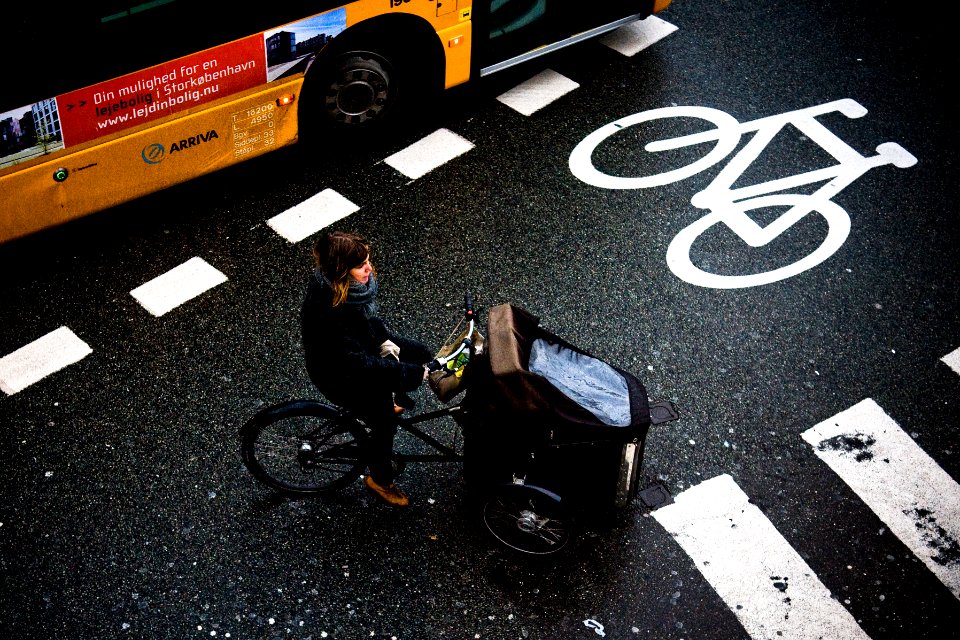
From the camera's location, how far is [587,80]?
860 centimetres

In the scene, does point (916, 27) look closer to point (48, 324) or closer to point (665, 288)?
point (665, 288)

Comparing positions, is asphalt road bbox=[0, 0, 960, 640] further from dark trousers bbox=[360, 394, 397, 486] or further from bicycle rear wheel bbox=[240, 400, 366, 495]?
dark trousers bbox=[360, 394, 397, 486]

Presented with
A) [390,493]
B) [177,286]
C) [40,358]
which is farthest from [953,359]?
[40,358]

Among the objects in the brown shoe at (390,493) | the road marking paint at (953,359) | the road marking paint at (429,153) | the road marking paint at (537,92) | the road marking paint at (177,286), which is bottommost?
the brown shoe at (390,493)

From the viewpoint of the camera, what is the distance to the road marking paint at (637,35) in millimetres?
9039

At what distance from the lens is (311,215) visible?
23.7ft

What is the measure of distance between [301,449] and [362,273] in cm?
121

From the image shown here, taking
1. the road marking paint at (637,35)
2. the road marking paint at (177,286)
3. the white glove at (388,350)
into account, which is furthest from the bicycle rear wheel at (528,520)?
the road marking paint at (637,35)

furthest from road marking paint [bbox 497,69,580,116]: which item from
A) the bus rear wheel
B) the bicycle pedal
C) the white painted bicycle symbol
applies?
the bicycle pedal

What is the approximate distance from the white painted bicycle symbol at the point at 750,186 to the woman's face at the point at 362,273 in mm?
3122

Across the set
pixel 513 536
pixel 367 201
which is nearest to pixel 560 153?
pixel 367 201

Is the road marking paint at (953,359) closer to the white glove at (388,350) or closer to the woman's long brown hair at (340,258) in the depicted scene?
the white glove at (388,350)

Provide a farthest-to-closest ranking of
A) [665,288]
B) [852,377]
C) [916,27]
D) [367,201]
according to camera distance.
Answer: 1. [916,27]
2. [367,201]
3. [665,288]
4. [852,377]

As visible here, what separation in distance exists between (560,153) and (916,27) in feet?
14.2
